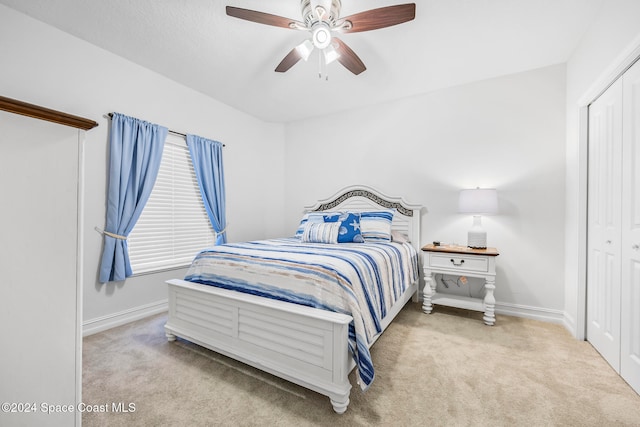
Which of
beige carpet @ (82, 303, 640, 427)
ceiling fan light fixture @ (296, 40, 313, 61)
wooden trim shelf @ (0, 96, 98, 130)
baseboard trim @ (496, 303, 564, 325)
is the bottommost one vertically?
beige carpet @ (82, 303, 640, 427)

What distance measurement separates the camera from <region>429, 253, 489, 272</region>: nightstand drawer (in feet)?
8.78

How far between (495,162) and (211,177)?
11.1 feet

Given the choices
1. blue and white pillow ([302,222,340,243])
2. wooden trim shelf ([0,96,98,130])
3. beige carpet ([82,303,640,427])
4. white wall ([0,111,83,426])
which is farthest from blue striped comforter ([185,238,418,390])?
wooden trim shelf ([0,96,98,130])

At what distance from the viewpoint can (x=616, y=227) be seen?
1887mm

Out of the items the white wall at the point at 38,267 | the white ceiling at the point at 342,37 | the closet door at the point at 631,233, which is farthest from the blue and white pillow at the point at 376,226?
the white wall at the point at 38,267

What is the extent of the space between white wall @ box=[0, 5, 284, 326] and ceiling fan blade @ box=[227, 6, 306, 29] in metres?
1.65

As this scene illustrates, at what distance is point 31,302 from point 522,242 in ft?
12.2

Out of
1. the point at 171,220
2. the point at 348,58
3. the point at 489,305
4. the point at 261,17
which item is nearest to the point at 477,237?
the point at 489,305

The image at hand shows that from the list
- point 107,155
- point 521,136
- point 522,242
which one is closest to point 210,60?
point 107,155

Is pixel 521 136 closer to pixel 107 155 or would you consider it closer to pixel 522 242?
pixel 522 242

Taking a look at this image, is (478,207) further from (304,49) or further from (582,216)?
(304,49)

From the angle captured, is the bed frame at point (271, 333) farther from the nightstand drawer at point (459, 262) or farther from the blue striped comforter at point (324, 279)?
the nightstand drawer at point (459, 262)

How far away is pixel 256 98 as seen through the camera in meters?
3.62

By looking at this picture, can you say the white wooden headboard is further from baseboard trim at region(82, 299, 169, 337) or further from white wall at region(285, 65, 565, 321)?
baseboard trim at region(82, 299, 169, 337)
